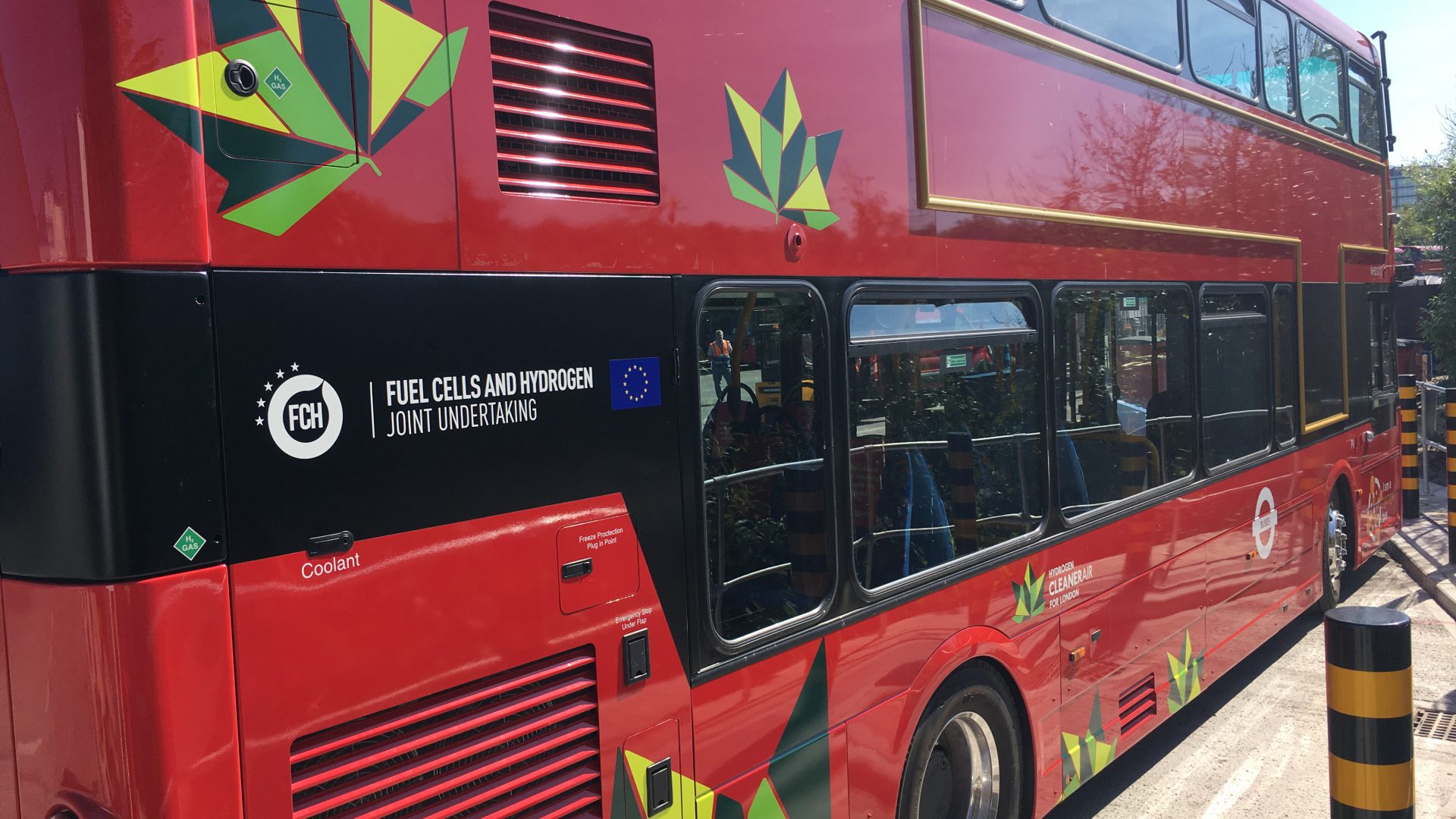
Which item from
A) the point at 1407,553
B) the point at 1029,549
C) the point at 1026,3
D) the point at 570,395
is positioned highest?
the point at 1026,3

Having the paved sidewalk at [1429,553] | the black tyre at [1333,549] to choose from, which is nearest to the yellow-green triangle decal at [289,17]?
the black tyre at [1333,549]

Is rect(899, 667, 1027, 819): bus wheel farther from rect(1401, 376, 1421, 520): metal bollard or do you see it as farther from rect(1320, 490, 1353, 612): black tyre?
rect(1401, 376, 1421, 520): metal bollard

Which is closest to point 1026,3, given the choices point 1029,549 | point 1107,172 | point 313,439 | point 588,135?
point 1107,172

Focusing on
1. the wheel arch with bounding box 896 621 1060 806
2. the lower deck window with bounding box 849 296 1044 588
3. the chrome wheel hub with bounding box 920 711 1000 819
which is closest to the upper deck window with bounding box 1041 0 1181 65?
the lower deck window with bounding box 849 296 1044 588

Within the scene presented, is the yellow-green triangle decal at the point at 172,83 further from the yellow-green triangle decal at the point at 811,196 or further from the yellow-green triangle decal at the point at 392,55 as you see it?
the yellow-green triangle decal at the point at 811,196

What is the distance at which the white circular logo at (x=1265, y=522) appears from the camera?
6.37 m

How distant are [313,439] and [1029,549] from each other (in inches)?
115

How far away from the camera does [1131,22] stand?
4941 mm

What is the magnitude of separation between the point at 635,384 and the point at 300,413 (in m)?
0.85

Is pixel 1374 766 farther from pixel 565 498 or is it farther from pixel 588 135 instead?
pixel 588 135

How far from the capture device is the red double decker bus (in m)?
1.80

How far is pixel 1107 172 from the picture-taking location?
4703 millimetres

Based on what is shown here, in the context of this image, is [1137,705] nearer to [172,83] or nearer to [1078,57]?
[1078,57]

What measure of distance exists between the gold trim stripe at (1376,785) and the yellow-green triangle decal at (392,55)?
2900 millimetres
